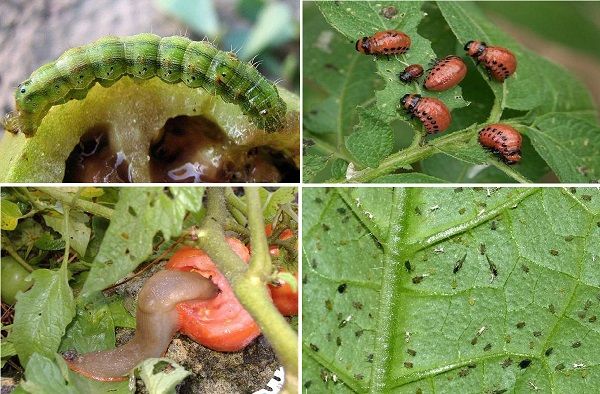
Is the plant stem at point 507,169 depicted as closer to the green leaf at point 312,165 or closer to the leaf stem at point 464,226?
the leaf stem at point 464,226

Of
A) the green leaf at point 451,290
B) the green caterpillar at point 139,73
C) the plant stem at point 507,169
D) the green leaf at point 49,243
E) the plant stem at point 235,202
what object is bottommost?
the green leaf at point 451,290

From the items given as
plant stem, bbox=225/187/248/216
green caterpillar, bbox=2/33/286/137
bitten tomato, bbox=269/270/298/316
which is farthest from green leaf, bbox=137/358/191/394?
green caterpillar, bbox=2/33/286/137

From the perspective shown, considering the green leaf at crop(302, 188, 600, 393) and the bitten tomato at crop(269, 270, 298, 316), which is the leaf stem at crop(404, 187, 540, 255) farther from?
the bitten tomato at crop(269, 270, 298, 316)

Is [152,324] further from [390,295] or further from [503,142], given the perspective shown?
[503,142]

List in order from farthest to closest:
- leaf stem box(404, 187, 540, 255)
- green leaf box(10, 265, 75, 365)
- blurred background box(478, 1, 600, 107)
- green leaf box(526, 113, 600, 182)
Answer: blurred background box(478, 1, 600, 107) → green leaf box(526, 113, 600, 182) → leaf stem box(404, 187, 540, 255) → green leaf box(10, 265, 75, 365)

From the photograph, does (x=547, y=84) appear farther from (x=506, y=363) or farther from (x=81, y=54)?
(x=81, y=54)

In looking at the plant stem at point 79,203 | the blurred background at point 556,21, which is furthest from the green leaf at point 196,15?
the plant stem at point 79,203

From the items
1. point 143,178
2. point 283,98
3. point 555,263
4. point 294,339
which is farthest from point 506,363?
point 143,178
